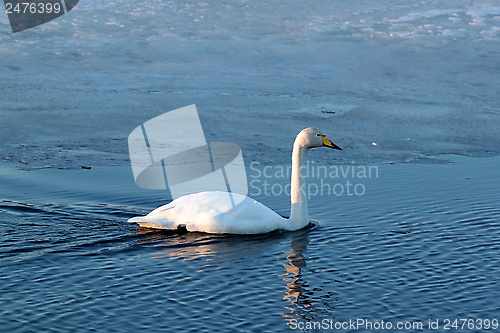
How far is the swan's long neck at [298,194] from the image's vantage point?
7.20m

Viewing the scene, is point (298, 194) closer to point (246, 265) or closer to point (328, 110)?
point (246, 265)

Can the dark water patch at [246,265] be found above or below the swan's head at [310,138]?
below

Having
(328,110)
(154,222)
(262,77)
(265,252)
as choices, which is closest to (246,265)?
(265,252)

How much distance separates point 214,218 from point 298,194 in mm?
962

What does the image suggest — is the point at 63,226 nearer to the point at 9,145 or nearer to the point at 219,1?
the point at 9,145

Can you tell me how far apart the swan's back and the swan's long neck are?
23 cm

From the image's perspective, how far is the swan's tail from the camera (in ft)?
22.8

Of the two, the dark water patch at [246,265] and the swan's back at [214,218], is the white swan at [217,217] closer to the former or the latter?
the swan's back at [214,218]

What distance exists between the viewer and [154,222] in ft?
22.8

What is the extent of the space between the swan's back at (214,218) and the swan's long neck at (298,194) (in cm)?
23

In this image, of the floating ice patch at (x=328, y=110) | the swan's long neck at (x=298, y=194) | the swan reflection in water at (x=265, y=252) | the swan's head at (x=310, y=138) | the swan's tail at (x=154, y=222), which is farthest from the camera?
the floating ice patch at (x=328, y=110)

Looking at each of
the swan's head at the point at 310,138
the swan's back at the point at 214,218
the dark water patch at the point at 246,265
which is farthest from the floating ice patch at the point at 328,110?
the swan's back at the point at 214,218

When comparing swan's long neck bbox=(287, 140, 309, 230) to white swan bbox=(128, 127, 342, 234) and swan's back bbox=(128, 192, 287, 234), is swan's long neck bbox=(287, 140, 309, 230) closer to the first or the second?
white swan bbox=(128, 127, 342, 234)

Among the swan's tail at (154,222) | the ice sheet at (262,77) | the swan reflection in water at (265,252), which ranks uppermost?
the ice sheet at (262,77)
